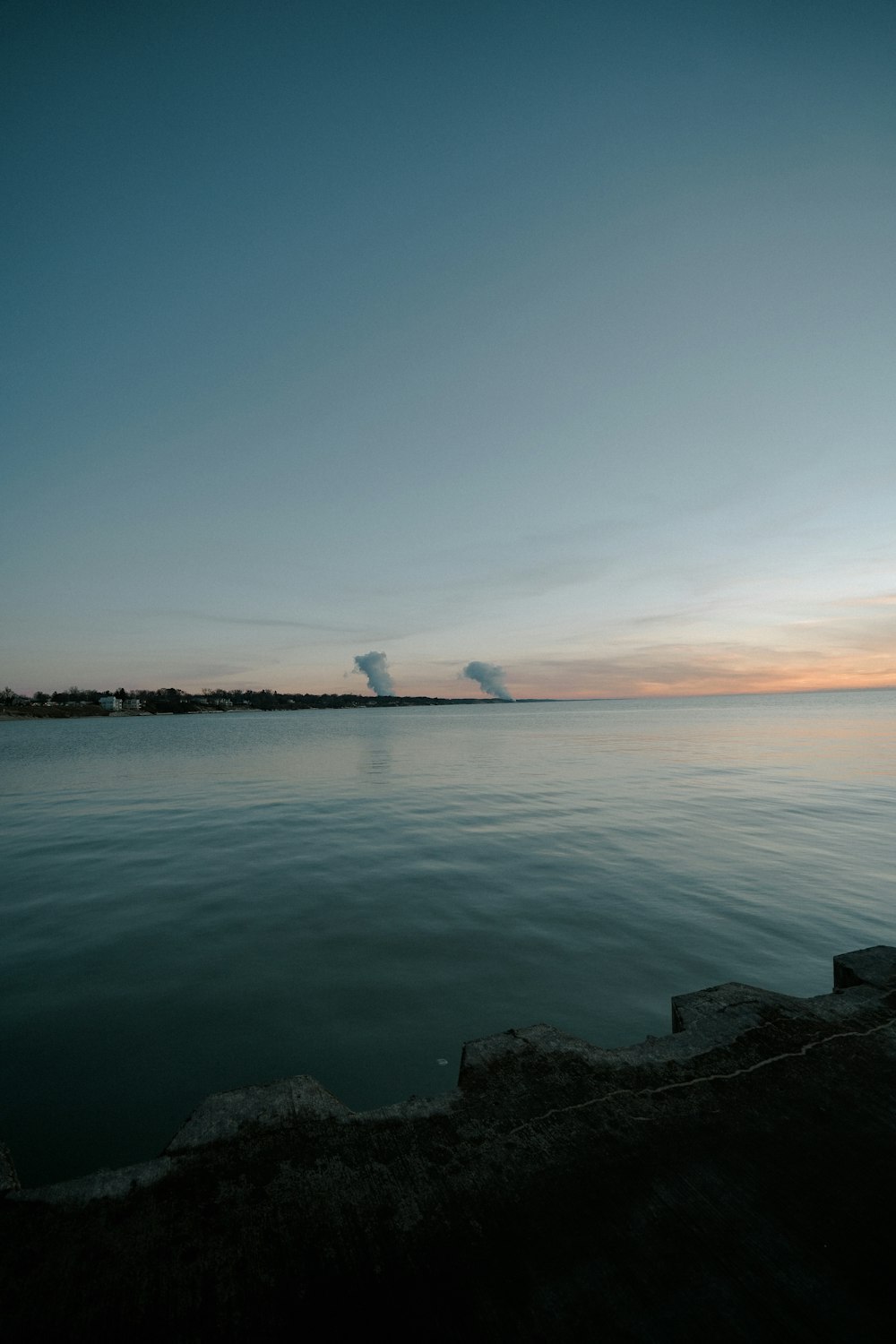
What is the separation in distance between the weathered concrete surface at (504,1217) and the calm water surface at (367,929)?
232 cm

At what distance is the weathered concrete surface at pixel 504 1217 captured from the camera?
2049 millimetres

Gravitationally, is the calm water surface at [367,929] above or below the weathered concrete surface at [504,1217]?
below

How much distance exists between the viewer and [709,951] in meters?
7.73

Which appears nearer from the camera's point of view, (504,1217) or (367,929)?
(504,1217)

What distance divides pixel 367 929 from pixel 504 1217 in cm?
637

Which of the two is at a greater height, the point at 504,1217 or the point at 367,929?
the point at 504,1217

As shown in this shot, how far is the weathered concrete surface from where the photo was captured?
205 centimetres

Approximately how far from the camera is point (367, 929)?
848cm

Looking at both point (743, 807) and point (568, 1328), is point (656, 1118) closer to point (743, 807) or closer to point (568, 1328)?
point (568, 1328)

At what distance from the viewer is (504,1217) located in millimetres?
2438

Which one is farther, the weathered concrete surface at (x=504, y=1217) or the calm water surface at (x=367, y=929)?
the calm water surface at (x=367, y=929)

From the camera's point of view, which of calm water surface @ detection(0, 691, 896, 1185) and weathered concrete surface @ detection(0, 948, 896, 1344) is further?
calm water surface @ detection(0, 691, 896, 1185)

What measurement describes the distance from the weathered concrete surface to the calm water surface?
2.32 meters

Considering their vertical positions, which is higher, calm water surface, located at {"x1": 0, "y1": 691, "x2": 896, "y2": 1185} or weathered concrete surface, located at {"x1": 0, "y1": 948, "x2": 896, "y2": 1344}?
weathered concrete surface, located at {"x1": 0, "y1": 948, "x2": 896, "y2": 1344}
